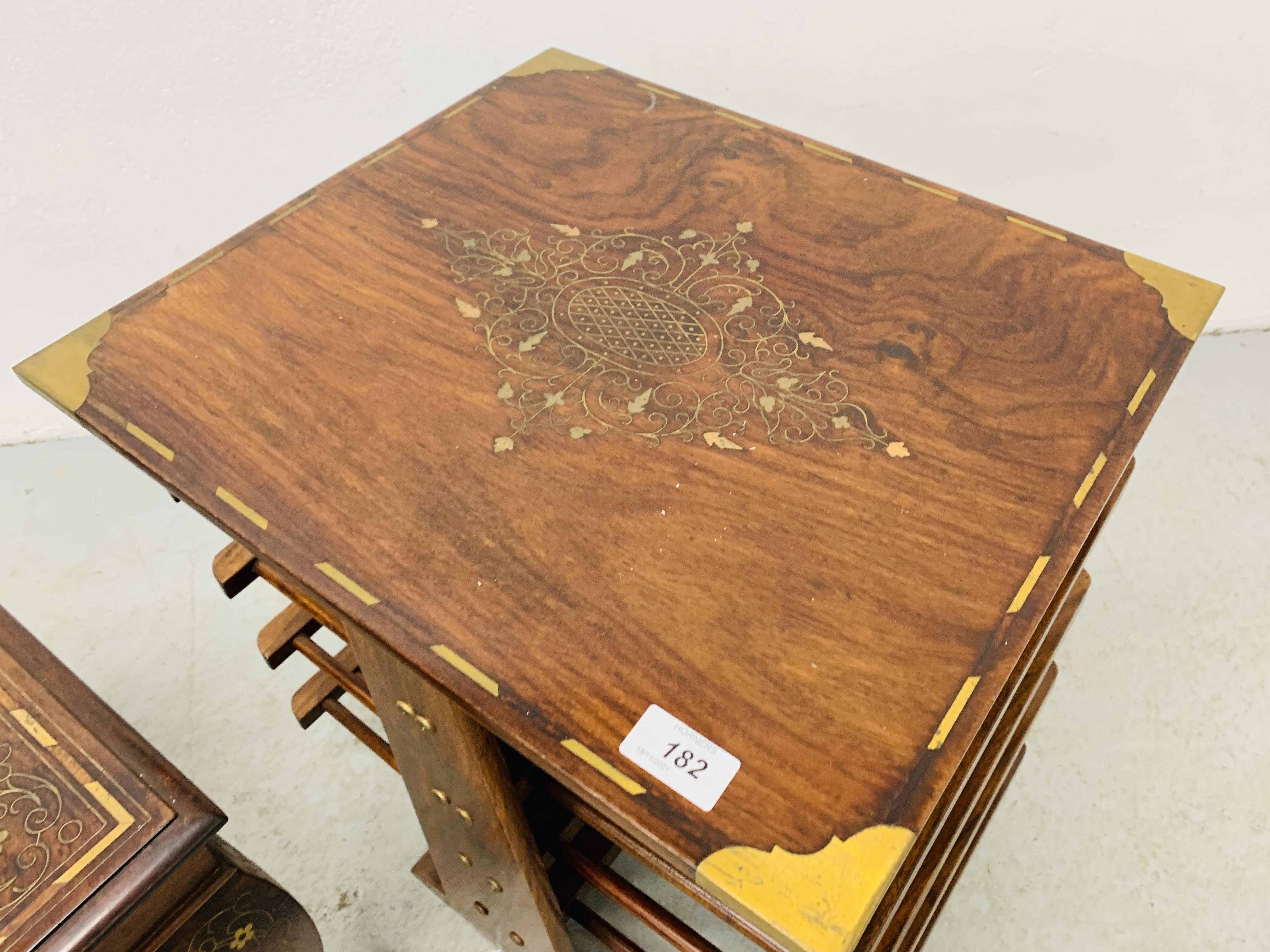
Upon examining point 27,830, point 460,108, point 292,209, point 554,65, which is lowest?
point 27,830

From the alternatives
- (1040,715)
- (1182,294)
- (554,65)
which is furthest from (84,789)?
(1040,715)

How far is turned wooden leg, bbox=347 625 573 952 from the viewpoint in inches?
36.0

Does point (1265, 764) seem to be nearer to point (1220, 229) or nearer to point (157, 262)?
point (1220, 229)

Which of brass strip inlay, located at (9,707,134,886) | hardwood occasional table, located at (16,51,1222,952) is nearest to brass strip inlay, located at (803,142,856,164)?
hardwood occasional table, located at (16,51,1222,952)

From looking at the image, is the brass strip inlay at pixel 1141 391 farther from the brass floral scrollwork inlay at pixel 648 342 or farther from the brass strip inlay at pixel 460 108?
the brass strip inlay at pixel 460 108

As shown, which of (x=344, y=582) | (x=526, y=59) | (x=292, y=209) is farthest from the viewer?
(x=526, y=59)

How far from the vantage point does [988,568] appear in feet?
2.72

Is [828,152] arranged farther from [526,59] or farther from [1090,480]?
[526,59]

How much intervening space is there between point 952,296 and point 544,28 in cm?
100

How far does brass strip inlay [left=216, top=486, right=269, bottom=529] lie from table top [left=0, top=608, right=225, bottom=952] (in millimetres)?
287

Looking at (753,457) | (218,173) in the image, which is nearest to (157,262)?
(218,173)

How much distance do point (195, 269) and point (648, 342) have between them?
0.54 meters

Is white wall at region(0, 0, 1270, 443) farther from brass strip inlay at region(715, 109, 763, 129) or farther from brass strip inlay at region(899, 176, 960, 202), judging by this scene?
brass strip inlay at region(899, 176, 960, 202)

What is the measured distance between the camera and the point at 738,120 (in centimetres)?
130
